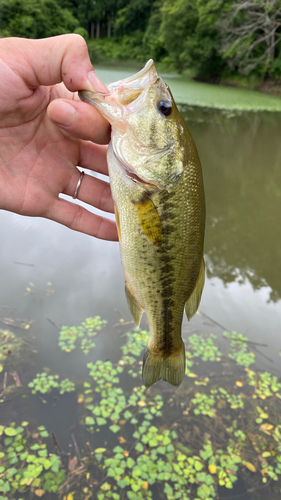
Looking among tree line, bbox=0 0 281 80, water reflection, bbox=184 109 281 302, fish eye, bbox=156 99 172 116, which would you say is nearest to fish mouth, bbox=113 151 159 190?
fish eye, bbox=156 99 172 116

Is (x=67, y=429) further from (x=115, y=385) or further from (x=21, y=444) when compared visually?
(x=115, y=385)

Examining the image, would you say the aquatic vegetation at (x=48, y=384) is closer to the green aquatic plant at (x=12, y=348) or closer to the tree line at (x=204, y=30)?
the green aquatic plant at (x=12, y=348)

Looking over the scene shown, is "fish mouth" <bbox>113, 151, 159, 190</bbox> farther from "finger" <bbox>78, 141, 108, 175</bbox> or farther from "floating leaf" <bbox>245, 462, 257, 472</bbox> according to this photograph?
"floating leaf" <bbox>245, 462, 257, 472</bbox>

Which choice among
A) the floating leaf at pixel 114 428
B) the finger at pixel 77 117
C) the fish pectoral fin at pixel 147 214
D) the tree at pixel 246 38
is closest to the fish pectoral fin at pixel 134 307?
the fish pectoral fin at pixel 147 214

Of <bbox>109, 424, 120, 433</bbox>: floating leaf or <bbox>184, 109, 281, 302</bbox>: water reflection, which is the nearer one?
<bbox>109, 424, 120, 433</bbox>: floating leaf

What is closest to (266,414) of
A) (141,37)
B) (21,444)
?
(21,444)

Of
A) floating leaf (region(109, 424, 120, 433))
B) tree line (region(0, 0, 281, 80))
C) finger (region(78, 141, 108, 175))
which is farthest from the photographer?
tree line (region(0, 0, 281, 80))
